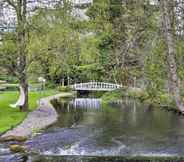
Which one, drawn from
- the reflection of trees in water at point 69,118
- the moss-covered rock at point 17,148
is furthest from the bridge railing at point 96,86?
the moss-covered rock at point 17,148

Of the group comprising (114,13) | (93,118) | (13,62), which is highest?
(114,13)

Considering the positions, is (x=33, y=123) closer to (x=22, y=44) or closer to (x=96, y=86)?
(x=22, y=44)

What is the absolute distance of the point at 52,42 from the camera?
23766 mm

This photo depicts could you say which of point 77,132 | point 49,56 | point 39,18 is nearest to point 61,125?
point 77,132

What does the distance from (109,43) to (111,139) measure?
6.31 metres

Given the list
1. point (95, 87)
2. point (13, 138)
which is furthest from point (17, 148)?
point (95, 87)

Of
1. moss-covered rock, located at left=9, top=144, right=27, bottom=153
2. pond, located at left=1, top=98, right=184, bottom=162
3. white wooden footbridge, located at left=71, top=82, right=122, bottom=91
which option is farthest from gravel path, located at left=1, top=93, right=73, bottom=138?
white wooden footbridge, located at left=71, top=82, right=122, bottom=91

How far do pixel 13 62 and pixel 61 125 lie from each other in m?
5.67

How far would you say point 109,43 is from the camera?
41.1ft

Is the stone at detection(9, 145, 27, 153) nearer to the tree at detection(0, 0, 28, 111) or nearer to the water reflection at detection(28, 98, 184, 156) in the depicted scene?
the water reflection at detection(28, 98, 184, 156)

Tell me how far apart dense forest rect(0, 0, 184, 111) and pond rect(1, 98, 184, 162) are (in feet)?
7.24

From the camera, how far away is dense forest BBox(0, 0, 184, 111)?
19.7 ft

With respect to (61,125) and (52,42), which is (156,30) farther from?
(52,42)

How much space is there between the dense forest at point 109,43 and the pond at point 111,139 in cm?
221
